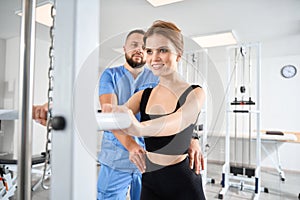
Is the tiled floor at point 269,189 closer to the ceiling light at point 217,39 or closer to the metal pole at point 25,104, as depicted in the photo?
the ceiling light at point 217,39

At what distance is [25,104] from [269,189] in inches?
147

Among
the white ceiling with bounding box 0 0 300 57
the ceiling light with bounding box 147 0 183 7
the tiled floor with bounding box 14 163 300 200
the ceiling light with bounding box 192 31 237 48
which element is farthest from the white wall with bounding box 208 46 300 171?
the ceiling light with bounding box 147 0 183 7

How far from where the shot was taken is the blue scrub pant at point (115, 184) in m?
0.84

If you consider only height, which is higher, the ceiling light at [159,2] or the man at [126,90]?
the ceiling light at [159,2]

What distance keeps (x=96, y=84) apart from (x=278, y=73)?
4.88m

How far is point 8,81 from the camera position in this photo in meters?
3.77

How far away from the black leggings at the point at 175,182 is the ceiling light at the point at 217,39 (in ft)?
8.25

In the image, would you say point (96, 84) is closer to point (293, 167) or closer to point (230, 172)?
point (230, 172)

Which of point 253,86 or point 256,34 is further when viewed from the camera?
point 253,86

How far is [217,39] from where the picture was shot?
3211mm

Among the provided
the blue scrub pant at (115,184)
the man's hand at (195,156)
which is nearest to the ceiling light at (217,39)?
the blue scrub pant at (115,184)

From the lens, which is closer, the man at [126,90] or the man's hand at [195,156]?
the man at [126,90]

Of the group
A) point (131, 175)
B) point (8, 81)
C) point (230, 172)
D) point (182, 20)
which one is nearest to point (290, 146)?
point (230, 172)

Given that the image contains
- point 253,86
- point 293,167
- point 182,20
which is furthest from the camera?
point 253,86
